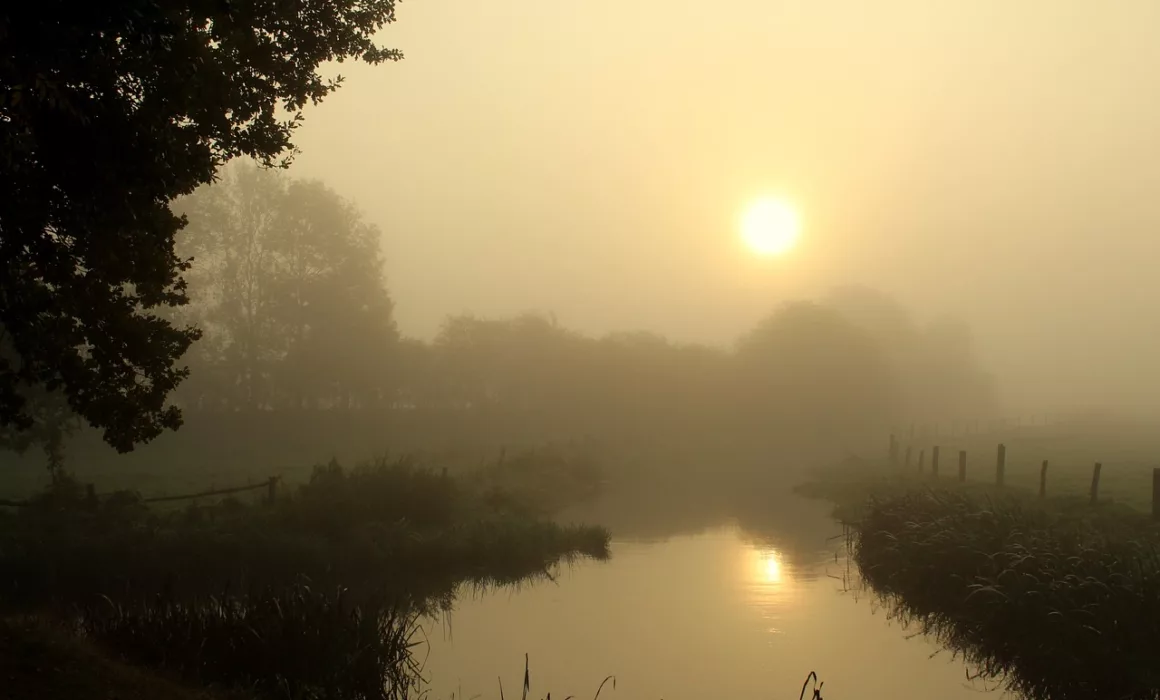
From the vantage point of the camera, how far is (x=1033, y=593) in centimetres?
1584

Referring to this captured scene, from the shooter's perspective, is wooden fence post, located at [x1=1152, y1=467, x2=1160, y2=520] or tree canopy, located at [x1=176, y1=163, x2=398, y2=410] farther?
tree canopy, located at [x1=176, y1=163, x2=398, y2=410]

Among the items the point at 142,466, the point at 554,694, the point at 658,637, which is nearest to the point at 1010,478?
the point at 658,637

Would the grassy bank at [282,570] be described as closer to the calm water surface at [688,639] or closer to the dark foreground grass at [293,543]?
the dark foreground grass at [293,543]

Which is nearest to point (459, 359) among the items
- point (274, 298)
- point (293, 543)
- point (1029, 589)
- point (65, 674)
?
point (274, 298)

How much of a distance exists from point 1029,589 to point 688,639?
22.6ft

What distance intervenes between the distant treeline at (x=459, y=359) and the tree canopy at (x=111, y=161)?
49592 mm

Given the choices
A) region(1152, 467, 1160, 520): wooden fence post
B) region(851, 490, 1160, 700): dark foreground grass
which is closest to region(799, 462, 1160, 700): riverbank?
region(851, 490, 1160, 700): dark foreground grass

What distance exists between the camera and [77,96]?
9.96 m

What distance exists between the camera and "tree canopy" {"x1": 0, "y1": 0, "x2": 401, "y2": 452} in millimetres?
9219

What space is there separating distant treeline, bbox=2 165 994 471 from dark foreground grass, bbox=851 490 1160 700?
48198 mm

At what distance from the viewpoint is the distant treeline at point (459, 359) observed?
60969mm

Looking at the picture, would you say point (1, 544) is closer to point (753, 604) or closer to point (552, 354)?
point (753, 604)

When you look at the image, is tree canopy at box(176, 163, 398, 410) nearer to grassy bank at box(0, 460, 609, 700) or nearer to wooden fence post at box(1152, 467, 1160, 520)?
grassy bank at box(0, 460, 609, 700)

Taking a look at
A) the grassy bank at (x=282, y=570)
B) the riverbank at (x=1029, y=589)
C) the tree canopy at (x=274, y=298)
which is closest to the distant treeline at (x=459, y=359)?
the tree canopy at (x=274, y=298)
